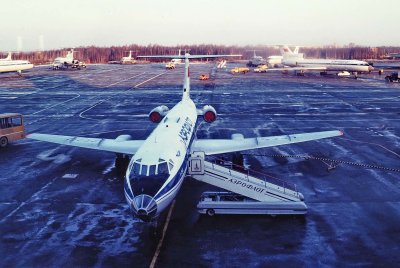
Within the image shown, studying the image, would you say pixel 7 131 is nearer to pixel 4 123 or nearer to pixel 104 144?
pixel 4 123

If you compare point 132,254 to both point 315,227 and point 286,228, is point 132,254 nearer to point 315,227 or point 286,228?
point 286,228

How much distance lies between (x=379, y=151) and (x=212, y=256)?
1923 centimetres

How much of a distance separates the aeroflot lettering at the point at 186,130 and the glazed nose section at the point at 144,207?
19.9 feet

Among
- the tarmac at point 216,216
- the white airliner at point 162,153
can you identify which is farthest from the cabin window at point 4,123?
the white airliner at point 162,153

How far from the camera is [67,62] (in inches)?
4680

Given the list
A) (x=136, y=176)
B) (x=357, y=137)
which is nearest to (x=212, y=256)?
(x=136, y=176)

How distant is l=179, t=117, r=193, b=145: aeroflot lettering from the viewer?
70.8 ft

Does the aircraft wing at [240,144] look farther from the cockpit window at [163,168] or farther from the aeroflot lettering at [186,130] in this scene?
the cockpit window at [163,168]

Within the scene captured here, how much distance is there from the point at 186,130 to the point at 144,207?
8.80 meters

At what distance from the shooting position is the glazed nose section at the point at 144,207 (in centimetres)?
1509

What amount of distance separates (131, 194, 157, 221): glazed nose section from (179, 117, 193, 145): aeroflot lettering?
19.9ft

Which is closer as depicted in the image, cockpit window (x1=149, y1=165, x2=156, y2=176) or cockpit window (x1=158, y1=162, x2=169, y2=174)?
cockpit window (x1=149, y1=165, x2=156, y2=176)

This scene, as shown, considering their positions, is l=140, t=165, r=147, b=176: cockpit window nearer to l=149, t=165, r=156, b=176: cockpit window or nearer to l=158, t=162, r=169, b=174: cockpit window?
l=149, t=165, r=156, b=176: cockpit window

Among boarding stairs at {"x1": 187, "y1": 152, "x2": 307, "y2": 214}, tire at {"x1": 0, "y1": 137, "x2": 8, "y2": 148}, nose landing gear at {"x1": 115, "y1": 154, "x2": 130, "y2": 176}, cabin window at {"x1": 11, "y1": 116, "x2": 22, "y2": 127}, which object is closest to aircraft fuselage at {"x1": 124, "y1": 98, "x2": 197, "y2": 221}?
boarding stairs at {"x1": 187, "y1": 152, "x2": 307, "y2": 214}
